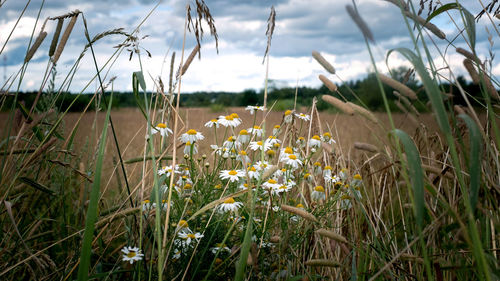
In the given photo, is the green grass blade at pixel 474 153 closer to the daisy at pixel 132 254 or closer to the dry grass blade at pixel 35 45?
the daisy at pixel 132 254

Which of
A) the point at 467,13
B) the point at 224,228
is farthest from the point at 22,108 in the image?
the point at 467,13

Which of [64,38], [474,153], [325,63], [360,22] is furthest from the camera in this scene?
[64,38]

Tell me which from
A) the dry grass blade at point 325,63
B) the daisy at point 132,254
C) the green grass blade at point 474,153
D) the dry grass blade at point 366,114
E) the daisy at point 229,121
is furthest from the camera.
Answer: the daisy at point 229,121

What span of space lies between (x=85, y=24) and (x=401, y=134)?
3.13 feet

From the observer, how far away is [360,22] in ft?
2.31

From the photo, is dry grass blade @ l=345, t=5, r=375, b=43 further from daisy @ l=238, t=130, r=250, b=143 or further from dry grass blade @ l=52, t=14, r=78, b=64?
daisy @ l=238, t=130, r=250, b=143

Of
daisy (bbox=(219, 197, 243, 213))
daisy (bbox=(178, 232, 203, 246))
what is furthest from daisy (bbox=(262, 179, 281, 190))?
daisy (bbox=(178, 232, 203, 246))

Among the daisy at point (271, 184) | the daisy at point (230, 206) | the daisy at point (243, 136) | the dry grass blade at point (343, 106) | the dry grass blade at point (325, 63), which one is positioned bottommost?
the daisy at point (230, 206)

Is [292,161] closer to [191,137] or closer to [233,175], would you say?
[233,175]

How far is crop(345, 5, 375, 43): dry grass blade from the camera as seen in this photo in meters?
0.69

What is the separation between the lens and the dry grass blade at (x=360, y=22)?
2.26ft

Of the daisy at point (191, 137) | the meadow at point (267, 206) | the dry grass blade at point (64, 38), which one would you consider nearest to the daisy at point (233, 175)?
the meadow at point (267, 206)

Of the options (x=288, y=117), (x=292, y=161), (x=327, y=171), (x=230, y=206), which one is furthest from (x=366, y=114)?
(x=327, y=171)

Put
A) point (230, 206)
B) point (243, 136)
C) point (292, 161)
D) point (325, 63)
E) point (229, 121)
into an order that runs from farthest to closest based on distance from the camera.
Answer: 1. point (243, 136)
2. point (229, 121)
3. point (292, 161)
4. point (230, 206)
5. point (325, 63)
